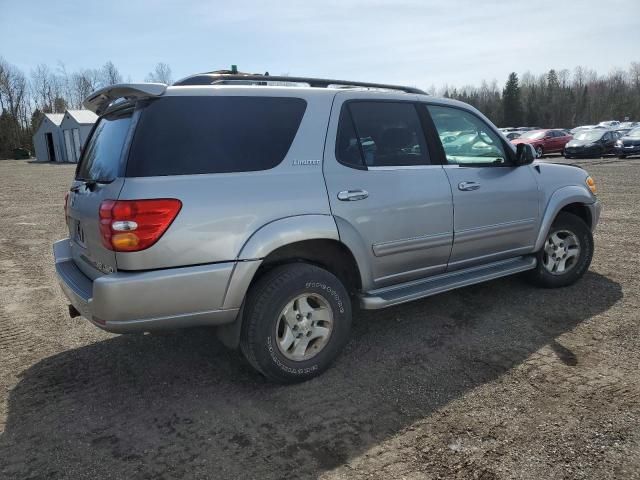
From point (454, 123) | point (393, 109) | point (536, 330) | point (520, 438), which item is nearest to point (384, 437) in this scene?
point (520, 438)

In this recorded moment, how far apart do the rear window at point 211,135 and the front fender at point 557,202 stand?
9.00 feet

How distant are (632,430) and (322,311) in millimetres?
1917

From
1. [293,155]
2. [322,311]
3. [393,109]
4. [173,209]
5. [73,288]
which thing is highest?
[393,109]

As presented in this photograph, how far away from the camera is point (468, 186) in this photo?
4.13 m

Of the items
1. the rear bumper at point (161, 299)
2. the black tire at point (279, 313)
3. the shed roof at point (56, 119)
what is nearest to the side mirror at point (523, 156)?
the black tire at point (279, 313)

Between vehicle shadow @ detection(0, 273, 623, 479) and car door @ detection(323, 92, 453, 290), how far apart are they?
2.10 ft

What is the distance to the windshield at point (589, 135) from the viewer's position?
25.2 m

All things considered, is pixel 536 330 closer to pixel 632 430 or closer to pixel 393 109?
pixel 632 430

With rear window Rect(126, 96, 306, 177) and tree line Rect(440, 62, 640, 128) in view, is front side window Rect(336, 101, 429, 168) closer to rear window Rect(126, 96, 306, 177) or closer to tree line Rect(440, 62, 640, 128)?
rear window Rect(126, 96, 306, 177)

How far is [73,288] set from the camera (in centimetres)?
324

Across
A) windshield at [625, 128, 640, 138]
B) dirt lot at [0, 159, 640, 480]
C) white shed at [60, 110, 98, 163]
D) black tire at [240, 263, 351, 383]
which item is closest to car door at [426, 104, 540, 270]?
dirt lot at [0, 159, 640, 480]

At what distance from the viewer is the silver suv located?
9.36 feet

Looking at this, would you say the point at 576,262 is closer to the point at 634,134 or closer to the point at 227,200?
the point at 227,200

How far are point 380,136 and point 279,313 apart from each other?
5.17 ft
